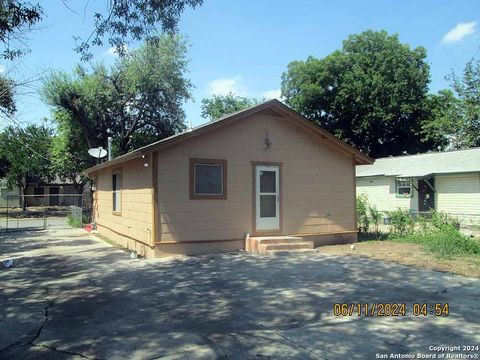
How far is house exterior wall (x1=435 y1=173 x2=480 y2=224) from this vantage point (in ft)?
67.9

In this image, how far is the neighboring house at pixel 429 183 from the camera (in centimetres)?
2105

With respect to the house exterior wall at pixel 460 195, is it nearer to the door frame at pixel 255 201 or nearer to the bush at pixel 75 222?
the door frame at pixel 255 201

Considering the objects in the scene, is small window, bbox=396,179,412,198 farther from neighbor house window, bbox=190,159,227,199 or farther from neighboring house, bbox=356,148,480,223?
neighbor house window, bbox=190,159,227,199

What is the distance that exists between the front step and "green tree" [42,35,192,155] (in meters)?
18.0

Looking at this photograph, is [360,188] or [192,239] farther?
[360,188]

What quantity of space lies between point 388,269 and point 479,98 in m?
27.9

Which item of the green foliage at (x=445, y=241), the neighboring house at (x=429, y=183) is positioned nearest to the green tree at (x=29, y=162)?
the neighboring house at (x=429, y=183)

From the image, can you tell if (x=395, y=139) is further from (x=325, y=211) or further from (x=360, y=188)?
(x=325, y=211)

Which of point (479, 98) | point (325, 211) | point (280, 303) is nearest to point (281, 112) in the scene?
point (325, 211)

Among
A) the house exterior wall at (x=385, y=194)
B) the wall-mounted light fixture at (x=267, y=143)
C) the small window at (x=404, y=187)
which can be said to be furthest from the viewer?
the small window at (x=404, y=187)

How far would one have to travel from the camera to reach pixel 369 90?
1459 inches

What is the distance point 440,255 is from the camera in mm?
10547

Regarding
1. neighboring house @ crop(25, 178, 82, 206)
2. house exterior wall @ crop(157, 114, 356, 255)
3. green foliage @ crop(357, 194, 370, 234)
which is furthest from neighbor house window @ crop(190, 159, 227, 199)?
neighboring house @ crop(25, 178, 82, 206)

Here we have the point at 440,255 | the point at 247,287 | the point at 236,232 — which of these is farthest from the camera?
the point at 236,232
